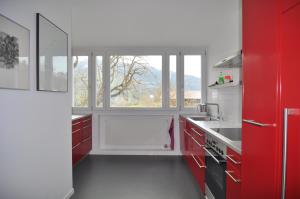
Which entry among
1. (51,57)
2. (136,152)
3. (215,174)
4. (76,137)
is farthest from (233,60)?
(136,152)

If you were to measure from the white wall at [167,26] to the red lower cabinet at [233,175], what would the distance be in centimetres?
135

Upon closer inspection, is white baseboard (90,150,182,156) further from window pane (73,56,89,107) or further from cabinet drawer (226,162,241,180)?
cabinet drawer (226,162,241,180)

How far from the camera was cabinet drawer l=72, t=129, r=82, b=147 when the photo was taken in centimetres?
343

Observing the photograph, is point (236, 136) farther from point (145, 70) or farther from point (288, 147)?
point (145, 70)

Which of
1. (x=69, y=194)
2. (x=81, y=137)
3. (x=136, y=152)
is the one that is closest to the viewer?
(x=69, y=194)

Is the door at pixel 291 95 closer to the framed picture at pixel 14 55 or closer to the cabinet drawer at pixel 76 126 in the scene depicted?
the framed picture at pixel 14 55

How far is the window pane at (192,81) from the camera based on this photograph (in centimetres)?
469

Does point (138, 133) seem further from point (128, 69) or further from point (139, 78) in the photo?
point (128, 69)

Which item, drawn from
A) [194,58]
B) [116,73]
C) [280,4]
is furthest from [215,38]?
[280,4]

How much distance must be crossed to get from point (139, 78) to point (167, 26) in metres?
1.41

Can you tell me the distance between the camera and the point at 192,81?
185 inches

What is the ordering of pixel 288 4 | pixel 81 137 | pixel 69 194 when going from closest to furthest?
pixel 288 4 → pixel 69 194 → pixel 81 137

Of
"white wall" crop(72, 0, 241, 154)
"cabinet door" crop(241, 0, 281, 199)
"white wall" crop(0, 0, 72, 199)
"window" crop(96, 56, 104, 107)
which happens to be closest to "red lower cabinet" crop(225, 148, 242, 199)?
"cabinet door" crop(241, 0, 281, 199)

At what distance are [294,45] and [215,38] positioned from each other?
322 centimetres
